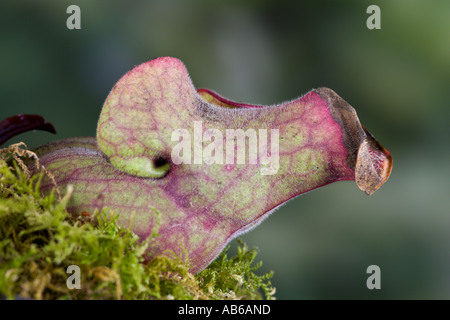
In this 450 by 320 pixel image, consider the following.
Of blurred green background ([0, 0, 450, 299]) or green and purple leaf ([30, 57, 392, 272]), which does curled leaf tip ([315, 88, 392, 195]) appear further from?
blurred green background ([0, 0, 450, 299])

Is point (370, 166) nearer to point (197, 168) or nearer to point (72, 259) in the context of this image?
point (197, 168)

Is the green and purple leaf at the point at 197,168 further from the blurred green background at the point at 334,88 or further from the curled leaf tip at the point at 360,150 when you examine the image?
the blurred green background at the point at 334,88

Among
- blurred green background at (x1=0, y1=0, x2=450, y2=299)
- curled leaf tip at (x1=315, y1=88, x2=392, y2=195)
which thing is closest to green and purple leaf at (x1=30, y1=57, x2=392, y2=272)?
curled leaf tip at (x1=315, y1=88, x2=392, y2=195)

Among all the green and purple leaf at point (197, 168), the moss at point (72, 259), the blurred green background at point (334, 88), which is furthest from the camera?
the blurred green background at point (334, 88)

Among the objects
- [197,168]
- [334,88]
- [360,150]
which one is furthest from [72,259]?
[334,88]

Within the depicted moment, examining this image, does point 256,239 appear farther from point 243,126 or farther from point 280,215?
point 243,126

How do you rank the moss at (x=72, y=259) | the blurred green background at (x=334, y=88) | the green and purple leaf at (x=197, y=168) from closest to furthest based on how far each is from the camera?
the moss at (x=72, y=259)
the green and purple leaf at (x=197, y=168)
the blurred green background at (x=334, y=88)

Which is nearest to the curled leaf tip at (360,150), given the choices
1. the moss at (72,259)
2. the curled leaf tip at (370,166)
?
the curled leaf tip at (370,166)
